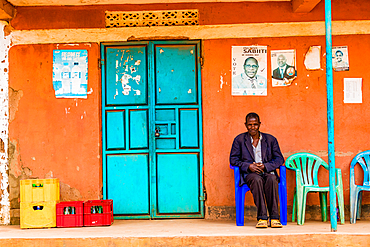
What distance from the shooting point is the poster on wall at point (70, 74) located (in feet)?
19.4

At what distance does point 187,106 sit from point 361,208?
2.83 m

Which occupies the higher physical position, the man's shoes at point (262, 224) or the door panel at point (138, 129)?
the door panel at point (138, 129)

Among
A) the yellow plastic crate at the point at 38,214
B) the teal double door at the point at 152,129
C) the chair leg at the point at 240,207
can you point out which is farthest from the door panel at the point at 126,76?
the chair leg at the point at 240,207

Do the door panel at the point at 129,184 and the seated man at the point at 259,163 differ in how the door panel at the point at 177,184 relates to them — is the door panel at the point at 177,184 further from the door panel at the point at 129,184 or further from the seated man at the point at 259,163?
the seated man at the point at 259,163

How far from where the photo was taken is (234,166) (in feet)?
17.5

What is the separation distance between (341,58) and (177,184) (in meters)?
2.97

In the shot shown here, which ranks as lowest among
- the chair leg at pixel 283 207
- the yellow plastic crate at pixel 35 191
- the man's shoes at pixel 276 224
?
the man's shoes at pixel 276 224

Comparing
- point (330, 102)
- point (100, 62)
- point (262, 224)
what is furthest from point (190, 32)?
point (262, 224)

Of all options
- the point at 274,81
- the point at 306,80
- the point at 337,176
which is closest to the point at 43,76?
the point at 274,81

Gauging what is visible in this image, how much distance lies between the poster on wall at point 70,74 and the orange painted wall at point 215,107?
0.29 feet

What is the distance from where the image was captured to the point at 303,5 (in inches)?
220

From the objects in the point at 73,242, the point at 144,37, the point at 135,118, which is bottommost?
the point at 73,242

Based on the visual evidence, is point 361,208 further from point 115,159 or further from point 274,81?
point 115,159

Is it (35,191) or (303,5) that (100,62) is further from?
(303,5)
